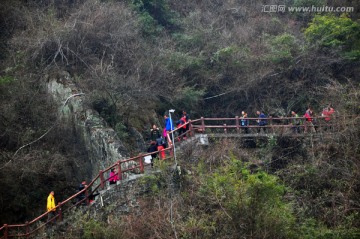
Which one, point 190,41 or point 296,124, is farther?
point 190,41

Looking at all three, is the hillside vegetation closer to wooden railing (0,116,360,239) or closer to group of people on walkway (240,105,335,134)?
wooden railing (0,116,360,239)

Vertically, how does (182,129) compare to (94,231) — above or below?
above

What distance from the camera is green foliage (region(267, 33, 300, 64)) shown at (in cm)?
2336

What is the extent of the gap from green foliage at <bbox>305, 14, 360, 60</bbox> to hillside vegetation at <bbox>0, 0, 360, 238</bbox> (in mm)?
58

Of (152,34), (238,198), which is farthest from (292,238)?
(152,34)

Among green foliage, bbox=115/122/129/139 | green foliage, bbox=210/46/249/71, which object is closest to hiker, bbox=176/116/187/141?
green foliage, bbox=115/122/129/139

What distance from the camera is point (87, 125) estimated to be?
18469 millimetres

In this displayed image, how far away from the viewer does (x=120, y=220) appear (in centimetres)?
1400

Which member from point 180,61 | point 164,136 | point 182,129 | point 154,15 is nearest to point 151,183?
point 164,136

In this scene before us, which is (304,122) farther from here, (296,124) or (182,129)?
(182,129)

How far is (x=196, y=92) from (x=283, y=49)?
5364 millimetres

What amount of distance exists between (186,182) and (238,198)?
10.4 feet

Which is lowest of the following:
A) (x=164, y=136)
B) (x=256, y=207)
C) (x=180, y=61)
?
(x=256, y=207)

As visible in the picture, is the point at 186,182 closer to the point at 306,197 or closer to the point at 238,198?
the point at 238,198
